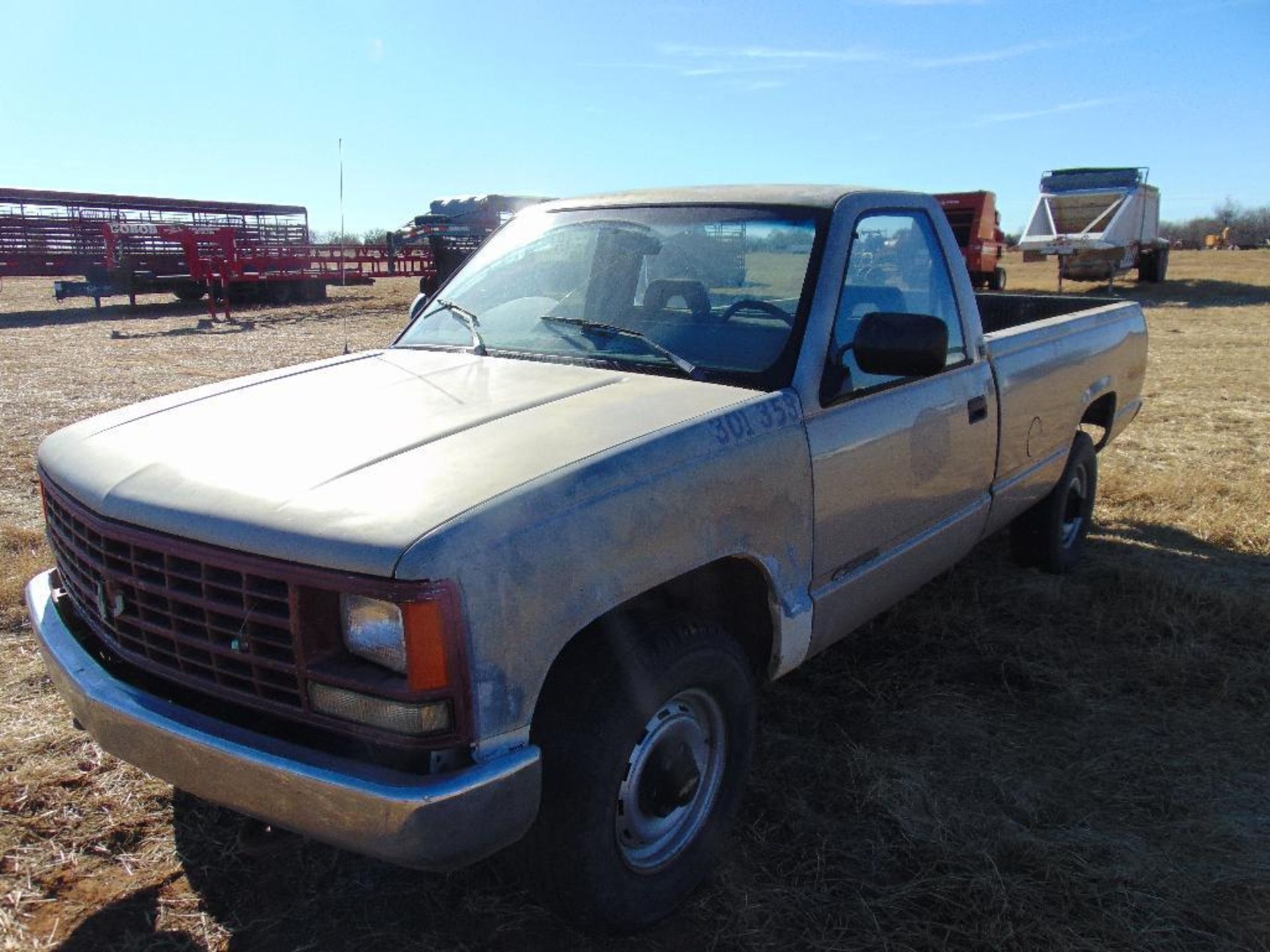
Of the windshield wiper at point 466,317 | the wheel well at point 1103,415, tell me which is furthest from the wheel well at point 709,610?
the wheel well at point 1103,415

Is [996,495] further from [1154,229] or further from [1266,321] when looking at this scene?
[1154,229]

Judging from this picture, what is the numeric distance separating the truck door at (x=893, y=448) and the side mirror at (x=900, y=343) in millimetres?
112

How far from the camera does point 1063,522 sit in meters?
5.15

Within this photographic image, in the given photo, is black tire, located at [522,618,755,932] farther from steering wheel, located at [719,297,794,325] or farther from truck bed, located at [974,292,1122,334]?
truck bed, located at [974,292,1122,334]

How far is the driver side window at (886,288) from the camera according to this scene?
122 inches

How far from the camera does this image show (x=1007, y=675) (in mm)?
4066

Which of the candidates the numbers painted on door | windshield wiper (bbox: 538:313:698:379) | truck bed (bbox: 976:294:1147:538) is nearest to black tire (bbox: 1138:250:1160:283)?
truck bed (bbox: 976:294:1147:538)

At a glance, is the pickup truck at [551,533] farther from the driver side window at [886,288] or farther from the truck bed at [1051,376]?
the truck bed at [1051,376]

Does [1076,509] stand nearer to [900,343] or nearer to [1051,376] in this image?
Result: [1051,376]

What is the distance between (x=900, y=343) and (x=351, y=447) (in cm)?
157

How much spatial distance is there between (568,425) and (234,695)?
100 cm

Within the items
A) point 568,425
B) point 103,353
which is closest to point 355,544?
point 568,425

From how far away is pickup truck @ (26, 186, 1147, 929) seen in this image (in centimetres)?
202

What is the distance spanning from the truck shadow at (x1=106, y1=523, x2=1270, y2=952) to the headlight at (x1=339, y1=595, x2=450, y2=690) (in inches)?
27.4
